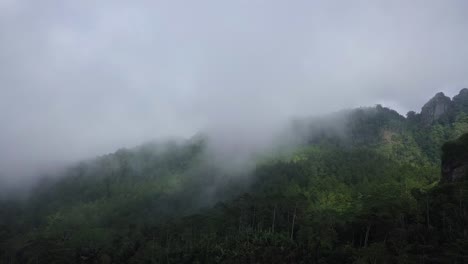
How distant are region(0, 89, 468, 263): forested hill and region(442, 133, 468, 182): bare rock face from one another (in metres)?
0.26

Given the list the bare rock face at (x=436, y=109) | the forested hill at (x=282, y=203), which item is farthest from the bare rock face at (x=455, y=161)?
the bare rock face at (x=436, y=109)

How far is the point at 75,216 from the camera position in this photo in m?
145

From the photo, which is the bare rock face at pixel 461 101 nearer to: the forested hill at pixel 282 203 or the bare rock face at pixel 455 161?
the forested hill at pixel 282 203

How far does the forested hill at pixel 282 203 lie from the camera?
2500 inches

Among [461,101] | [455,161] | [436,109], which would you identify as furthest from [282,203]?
[461,101]

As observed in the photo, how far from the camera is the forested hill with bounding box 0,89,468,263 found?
6350 cm

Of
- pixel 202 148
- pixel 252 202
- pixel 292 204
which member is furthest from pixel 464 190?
pixel 202 148

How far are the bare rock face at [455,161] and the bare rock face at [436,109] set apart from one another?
88.0 m

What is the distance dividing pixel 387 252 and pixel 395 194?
27.5 m

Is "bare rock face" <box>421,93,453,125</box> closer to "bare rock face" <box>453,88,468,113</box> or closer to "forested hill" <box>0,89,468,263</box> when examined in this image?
"forested hill" <box>0,89,468,263</box>

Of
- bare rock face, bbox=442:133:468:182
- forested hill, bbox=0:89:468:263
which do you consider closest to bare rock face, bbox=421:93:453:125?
forested hill, bbox=0:89:468:263

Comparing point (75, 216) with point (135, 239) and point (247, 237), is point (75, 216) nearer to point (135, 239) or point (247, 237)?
point (135, 239)

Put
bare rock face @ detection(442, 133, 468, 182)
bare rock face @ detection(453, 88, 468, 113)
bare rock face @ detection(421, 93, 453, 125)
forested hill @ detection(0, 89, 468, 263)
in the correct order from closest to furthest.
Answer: forested hill @ detection(0, 89, 468, 263)
bare rock face @ detection(442, 133, 468, 182)
bare rock face @ detection(453, 88, 468, 113)
bare rock face @ detection(421, 93, 453, 125)

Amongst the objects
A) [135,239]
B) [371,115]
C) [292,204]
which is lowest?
[135,239]
